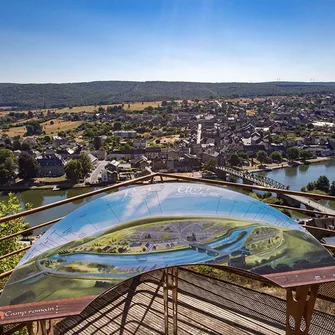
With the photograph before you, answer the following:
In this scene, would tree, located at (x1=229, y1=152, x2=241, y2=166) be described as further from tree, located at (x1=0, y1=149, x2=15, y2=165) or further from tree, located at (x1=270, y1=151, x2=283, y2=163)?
tree, located at (x1=0, y1=149, x2=15, y2=165)

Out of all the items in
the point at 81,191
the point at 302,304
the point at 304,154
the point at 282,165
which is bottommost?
the point at 81,191

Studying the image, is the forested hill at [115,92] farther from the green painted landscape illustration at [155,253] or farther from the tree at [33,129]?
the green painted landscape illustration at [155,253]

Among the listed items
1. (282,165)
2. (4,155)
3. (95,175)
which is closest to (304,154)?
(282,165)

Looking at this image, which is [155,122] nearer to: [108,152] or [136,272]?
[108,152]

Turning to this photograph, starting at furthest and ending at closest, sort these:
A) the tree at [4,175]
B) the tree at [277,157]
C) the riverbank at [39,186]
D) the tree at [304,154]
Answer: the tree at [304,154] → the tree at [277,157] → the tree at [4,175] → the riverbank at [39,186]

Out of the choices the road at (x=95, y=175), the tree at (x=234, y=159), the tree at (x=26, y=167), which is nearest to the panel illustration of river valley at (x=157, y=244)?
the road at (x=95, y=175)

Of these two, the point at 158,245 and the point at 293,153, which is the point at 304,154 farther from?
the point at 158,245
